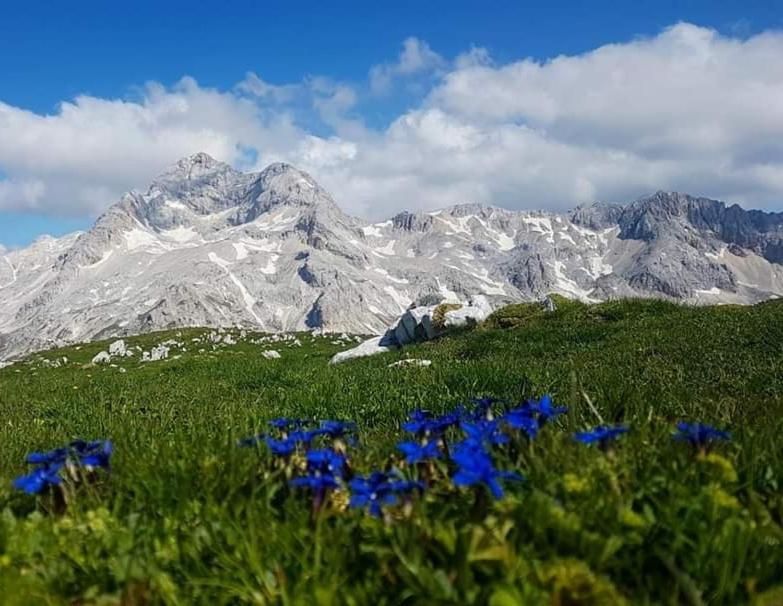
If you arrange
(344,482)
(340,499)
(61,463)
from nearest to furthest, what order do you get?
1. (340,499)
2. (344,482)
3. (61,463)

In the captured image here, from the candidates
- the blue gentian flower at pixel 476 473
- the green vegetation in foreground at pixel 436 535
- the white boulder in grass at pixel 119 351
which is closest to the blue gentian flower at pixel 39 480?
the green vegetation in foreground at pixel 436 535

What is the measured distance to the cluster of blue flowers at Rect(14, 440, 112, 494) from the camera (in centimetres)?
365

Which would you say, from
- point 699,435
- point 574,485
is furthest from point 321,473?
point 699,435

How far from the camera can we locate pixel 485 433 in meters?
3.77

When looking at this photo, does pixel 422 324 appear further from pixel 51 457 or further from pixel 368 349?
pixel 51 457

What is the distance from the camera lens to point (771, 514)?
3389 millimetres

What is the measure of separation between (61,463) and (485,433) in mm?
2732

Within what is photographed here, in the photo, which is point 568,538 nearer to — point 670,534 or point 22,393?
point 670,534

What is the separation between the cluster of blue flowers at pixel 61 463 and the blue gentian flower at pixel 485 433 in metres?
2.42

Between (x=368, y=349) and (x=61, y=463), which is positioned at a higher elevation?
(x=61, y=463)

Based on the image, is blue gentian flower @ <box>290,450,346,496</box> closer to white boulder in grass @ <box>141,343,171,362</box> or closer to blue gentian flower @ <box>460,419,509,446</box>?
blue gentian flower @ <box>460,419,509,446</box>

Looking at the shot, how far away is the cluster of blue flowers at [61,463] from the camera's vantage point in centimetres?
365

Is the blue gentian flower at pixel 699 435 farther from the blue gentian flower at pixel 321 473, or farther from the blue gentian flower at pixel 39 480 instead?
the blue gentian flower at pixel 39 480

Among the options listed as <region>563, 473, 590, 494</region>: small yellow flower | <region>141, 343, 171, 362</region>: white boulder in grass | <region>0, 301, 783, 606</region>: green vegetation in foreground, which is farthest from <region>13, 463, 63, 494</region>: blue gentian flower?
<region>141, 343, 171, 362</region>: white boulder in grass
